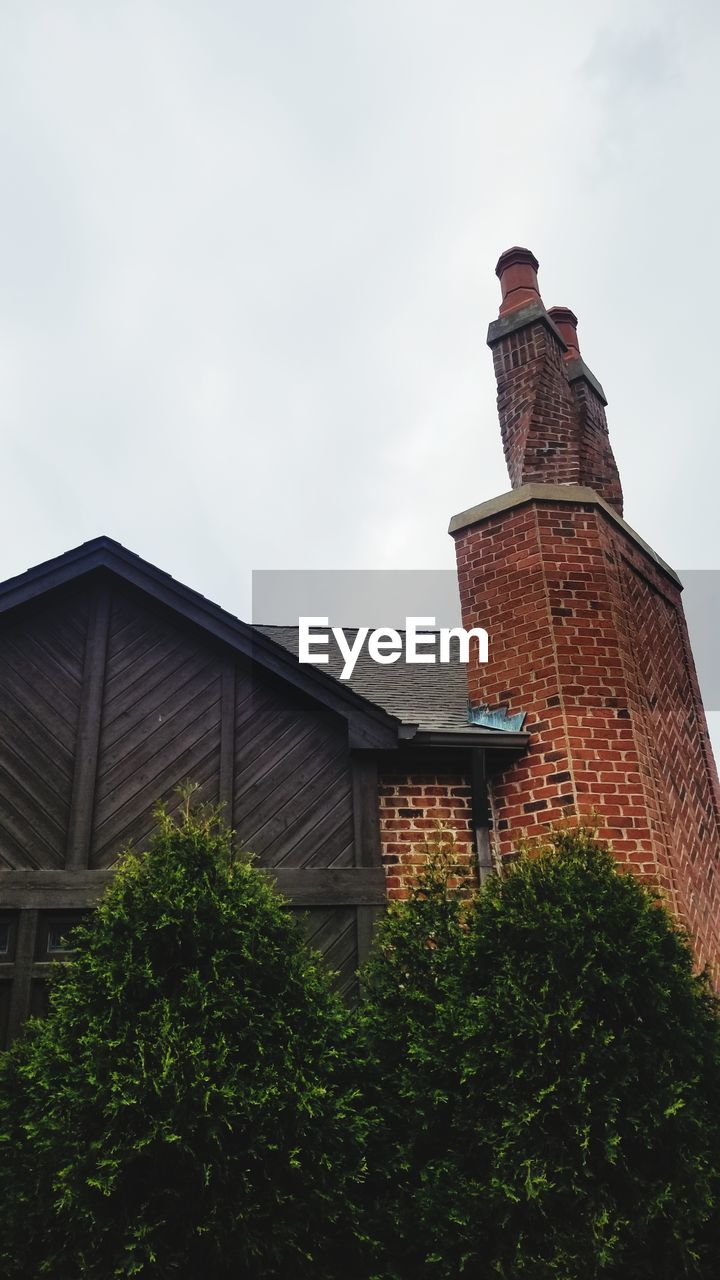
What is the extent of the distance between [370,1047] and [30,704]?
3.55 meters

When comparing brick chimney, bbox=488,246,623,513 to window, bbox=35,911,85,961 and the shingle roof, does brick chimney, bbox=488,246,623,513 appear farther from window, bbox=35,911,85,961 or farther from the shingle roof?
window, bbox=35,911,85,961

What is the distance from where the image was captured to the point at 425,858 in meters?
6.74

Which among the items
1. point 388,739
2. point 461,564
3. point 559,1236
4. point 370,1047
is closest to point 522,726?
point 388,739

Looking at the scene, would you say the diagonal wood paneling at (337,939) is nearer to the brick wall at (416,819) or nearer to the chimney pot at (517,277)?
the brick wall at (416,819)

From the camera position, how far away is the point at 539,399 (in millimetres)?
8750

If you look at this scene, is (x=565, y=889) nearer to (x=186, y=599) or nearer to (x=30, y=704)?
(x=186, y=599)

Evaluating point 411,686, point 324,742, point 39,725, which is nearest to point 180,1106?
point 324,742

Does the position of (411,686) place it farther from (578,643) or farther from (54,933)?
(54,933)

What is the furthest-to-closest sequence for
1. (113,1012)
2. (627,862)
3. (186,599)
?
1. (186,599)
2. (627,862)
3. (113,1012)

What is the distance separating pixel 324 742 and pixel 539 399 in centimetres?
414

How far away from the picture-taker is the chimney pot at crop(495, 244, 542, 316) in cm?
946

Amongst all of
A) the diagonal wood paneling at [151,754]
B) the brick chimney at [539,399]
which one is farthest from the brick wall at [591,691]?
the diagonal wood paneling at [151,754]

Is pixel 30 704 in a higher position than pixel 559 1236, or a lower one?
higher

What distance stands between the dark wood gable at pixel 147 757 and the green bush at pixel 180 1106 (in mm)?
1237
